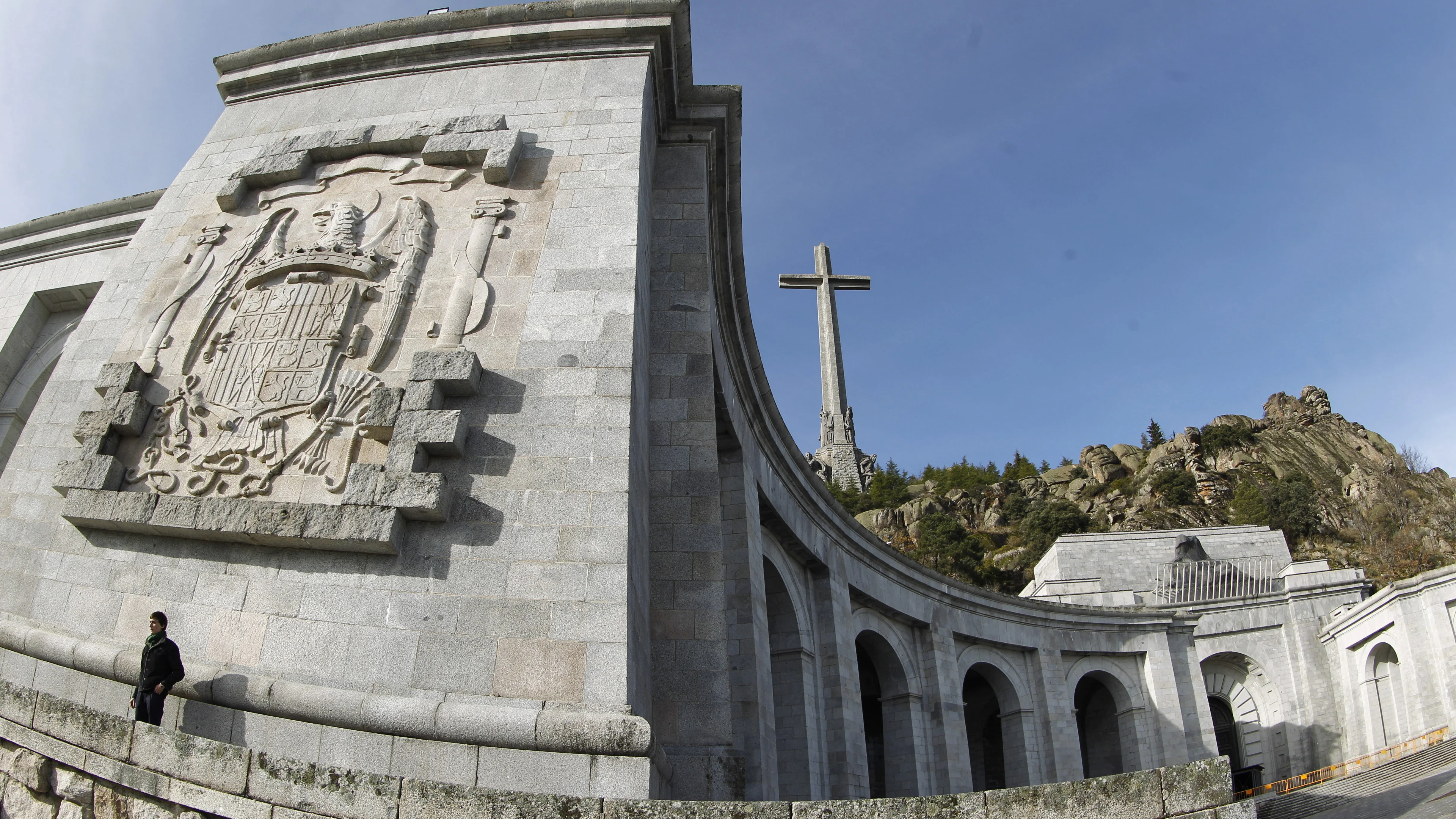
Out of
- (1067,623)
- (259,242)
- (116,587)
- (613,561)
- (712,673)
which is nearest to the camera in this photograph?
(613,561)

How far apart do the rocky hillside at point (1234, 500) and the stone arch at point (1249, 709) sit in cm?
1312

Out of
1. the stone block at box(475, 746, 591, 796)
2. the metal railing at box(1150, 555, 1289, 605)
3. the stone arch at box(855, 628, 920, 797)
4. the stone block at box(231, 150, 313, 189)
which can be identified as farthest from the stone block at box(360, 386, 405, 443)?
the metal railing at box(1150, 555, 1289, 605)

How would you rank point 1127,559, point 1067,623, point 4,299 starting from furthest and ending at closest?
point 1127,559 < point 1067,623 < point 4,299

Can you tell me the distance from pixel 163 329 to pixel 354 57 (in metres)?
4.55

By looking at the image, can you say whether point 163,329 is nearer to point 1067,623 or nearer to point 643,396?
point 643,396

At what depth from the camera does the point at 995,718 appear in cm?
2678

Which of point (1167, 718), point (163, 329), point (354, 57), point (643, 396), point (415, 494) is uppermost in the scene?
point (354, 57)

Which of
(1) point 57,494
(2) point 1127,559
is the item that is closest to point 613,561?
(1) point 57,494

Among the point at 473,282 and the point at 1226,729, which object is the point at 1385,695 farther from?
the point at 473,282

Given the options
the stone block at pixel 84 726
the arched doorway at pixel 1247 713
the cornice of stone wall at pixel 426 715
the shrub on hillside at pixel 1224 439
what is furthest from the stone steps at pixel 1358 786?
the shrub on hillside at pixel 1224 439

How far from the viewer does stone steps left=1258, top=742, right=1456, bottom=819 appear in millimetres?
18234

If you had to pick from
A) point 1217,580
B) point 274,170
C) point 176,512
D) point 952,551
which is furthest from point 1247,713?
point 176,512

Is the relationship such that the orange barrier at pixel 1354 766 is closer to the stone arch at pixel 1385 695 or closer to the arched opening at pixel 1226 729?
the stone arch at pixel 1385 695

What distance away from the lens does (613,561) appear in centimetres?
727
